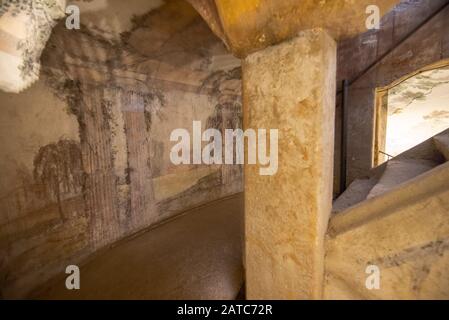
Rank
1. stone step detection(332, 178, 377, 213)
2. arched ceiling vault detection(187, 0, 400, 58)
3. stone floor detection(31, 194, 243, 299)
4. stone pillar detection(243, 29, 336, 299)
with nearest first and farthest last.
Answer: arched ceiling vault detection(187, 0, 400, 58), stone pillar detection(243, 29, 336, 299), stone floor detection(31, 194, 243, 299), stone step detection(332, 178, 377, 213)

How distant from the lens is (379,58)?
6039 millimetres

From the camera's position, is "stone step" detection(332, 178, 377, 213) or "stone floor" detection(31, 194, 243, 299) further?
"stone step" detection(332, 178, 377, 213)

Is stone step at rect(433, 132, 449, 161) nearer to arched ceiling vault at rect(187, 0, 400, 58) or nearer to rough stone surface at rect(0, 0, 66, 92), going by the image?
arched ceiling vault at rect(187, 0, 400, 58)

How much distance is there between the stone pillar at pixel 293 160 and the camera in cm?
142

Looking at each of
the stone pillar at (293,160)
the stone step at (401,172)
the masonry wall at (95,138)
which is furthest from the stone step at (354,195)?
the masonry wall at (95,138)

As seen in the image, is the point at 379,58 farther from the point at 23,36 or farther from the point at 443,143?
the point at 23,36

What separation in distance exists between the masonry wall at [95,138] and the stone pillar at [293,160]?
6.61 ft

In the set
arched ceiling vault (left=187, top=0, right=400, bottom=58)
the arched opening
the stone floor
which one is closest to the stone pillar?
arched ceiling vault (left=187, top=0, right=400, bottom=58)

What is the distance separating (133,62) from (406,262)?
4.13 meters

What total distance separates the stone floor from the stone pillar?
1087 mm

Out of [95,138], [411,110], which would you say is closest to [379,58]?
[411,110]

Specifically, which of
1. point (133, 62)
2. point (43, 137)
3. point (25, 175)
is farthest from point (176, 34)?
point (25, 175)

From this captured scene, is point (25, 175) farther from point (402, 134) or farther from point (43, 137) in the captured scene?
point (402, 134)

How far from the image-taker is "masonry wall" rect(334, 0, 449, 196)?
5305 mm
